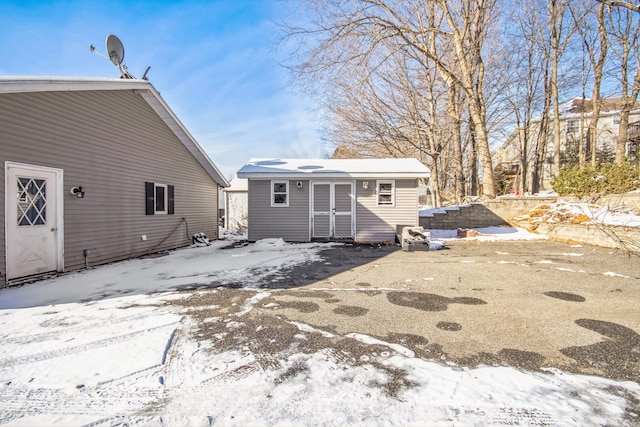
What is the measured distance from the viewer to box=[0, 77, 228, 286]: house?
5.03 metres

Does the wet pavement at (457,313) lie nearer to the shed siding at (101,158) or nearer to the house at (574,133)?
the shed siding at (101,158)

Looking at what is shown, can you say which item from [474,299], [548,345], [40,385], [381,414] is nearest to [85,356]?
[40,385]

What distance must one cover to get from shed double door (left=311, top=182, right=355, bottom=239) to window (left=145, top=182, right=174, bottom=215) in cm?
452

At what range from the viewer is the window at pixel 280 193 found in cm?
1043

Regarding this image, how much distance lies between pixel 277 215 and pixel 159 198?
3.67 m

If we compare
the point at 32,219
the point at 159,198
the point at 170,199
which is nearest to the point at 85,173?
the point at 32,219

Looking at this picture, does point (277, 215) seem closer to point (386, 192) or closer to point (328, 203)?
point (328, 203)

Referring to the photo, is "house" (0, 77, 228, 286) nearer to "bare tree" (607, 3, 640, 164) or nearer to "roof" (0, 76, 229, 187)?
"roof" (0, 76, 229, 187)

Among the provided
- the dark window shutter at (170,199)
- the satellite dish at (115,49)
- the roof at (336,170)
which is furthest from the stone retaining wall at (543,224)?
the satellite dish at (115,49)

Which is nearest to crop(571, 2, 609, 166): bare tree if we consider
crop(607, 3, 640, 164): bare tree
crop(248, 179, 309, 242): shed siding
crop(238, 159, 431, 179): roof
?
crop(607, 3, 640, 164): bare tree

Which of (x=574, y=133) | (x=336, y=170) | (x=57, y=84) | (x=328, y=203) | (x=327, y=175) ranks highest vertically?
(x=574, y=133)

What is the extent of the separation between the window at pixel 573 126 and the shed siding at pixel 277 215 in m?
22.2

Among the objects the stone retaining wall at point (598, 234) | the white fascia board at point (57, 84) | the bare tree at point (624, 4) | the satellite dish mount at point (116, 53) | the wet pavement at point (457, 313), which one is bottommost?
the wet pavement at point (457, 313)

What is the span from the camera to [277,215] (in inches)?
412
